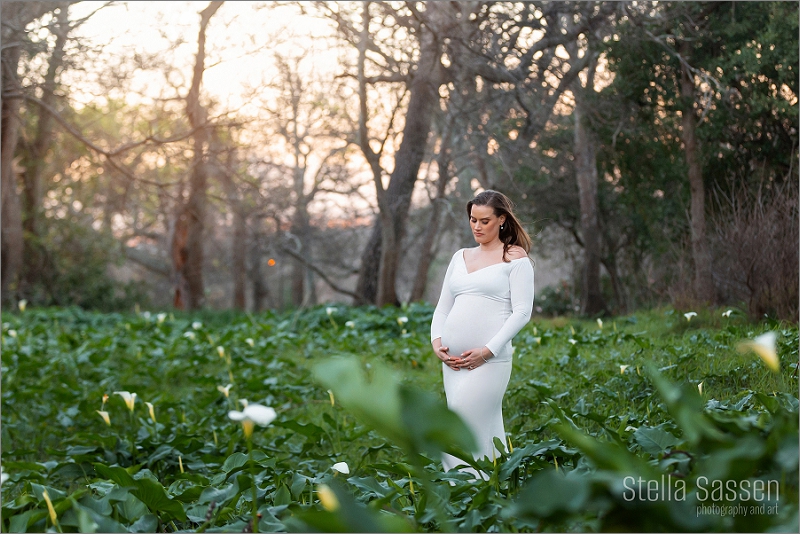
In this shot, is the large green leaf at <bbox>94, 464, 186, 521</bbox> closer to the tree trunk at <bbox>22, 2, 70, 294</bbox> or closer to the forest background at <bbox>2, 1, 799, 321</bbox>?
the forest background at <bbox>2, 1, 799, 321</bbox>

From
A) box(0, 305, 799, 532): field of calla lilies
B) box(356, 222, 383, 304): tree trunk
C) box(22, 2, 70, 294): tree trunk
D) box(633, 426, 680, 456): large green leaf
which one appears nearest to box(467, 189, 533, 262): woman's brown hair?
box(0, 305, 799, 532): field of calla lilies

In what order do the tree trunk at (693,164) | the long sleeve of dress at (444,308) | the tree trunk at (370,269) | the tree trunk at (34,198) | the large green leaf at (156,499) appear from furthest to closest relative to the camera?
the tree trunk at (34,198), the tree trunk at (370,269), the tree trunk at (693,164), the long sleeve of dress at (444,308), the large green leaf at (156,499)

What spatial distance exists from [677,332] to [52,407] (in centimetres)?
553

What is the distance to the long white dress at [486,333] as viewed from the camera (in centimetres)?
350

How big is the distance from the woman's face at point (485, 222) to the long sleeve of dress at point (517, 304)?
0.66ft

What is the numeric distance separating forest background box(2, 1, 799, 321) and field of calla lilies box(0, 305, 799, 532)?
1.66 meters

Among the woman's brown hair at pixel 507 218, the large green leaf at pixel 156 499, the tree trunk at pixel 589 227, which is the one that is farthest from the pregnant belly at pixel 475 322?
the tree trunk at pixel 589 227

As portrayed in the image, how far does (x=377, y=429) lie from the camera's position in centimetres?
147

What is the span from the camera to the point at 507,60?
35.8ft

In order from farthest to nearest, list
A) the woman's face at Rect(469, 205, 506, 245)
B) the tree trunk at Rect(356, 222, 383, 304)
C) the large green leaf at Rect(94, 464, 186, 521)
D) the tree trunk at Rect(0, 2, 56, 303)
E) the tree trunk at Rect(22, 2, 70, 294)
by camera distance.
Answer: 1. the tree trunk at Rect(22, 2, 70, 294)
2. the tree trunk at Rect(356, 222, 383, 304)
3. the tree trunk at Rect(0, 2, 56, 303)
4. the woman's face at Rect(469, 205, 506, 245)
5. the large green leaf at Rect(94, 464, 186, 521)

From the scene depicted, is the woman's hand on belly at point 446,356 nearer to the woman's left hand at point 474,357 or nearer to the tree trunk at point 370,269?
the woman's left hand at point 474,357

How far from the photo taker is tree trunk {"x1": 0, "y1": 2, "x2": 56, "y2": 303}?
7129mm

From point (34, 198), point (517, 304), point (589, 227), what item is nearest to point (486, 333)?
point (517, 304)

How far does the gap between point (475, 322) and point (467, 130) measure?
8.77m
